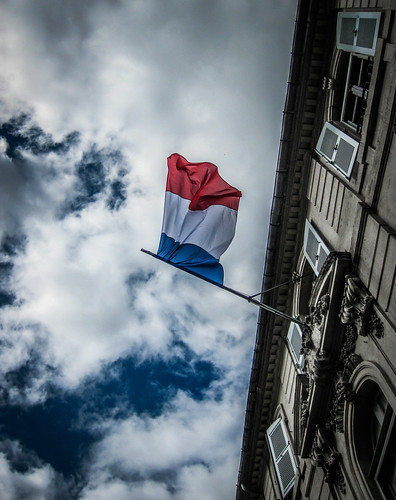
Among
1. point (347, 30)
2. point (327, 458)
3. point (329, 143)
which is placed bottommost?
point (327, 458)

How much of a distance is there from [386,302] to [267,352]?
8.50 metres

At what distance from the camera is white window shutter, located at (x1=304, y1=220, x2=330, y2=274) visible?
12883 mm

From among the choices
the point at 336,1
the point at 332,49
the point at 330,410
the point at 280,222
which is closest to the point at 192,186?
the point at 280,222

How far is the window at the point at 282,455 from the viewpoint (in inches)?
570

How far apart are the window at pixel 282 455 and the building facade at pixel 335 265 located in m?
0.07

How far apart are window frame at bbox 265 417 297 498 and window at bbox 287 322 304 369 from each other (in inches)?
113

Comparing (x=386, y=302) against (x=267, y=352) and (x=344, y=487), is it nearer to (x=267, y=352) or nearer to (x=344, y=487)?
(x=344, y=487)

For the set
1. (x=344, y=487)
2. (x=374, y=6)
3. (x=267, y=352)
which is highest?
(x=374, y=6)

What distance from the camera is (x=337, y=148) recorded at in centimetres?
1230

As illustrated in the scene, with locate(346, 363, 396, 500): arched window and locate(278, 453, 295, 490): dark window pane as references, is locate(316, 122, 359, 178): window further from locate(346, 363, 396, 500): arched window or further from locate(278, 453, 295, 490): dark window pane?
locate(278, 453, 295, 490): dark window pane

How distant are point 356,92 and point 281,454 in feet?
40.4

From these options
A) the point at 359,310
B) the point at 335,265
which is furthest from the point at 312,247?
the point at 359,310

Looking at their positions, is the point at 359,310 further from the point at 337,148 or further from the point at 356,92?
the point at 356,92

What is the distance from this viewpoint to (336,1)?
12656 millimetres
